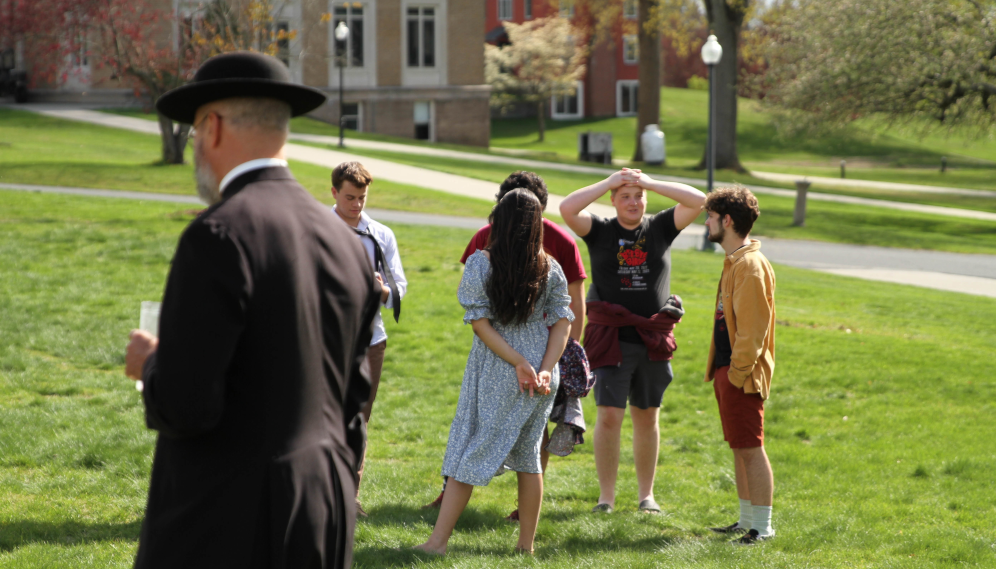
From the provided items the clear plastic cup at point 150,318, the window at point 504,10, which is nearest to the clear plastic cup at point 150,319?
the clear plastic cup at point 150,318

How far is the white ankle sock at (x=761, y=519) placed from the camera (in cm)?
513

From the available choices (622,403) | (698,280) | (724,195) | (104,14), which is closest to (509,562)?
(622,403)

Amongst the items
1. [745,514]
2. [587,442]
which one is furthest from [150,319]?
[587,442]

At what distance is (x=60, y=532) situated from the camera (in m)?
4.70

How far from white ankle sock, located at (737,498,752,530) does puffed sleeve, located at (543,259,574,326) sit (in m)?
1.64

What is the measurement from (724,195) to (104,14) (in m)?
16.0

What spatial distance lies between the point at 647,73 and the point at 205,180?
37.1 metres

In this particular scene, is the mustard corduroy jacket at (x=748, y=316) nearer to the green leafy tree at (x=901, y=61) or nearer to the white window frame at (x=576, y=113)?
the green leafy tree at (x=901, y=61)

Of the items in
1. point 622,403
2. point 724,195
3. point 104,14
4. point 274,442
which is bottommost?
point 622,403

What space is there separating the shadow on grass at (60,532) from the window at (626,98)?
208ft

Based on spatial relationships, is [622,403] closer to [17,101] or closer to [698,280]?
[698,280]

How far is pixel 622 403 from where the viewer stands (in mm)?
5625

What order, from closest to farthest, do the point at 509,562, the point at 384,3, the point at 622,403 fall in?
the point at 509,562
the point at 622,403
the point at 384,3

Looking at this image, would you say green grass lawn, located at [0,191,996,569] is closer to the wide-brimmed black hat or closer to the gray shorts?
the gray shorts
